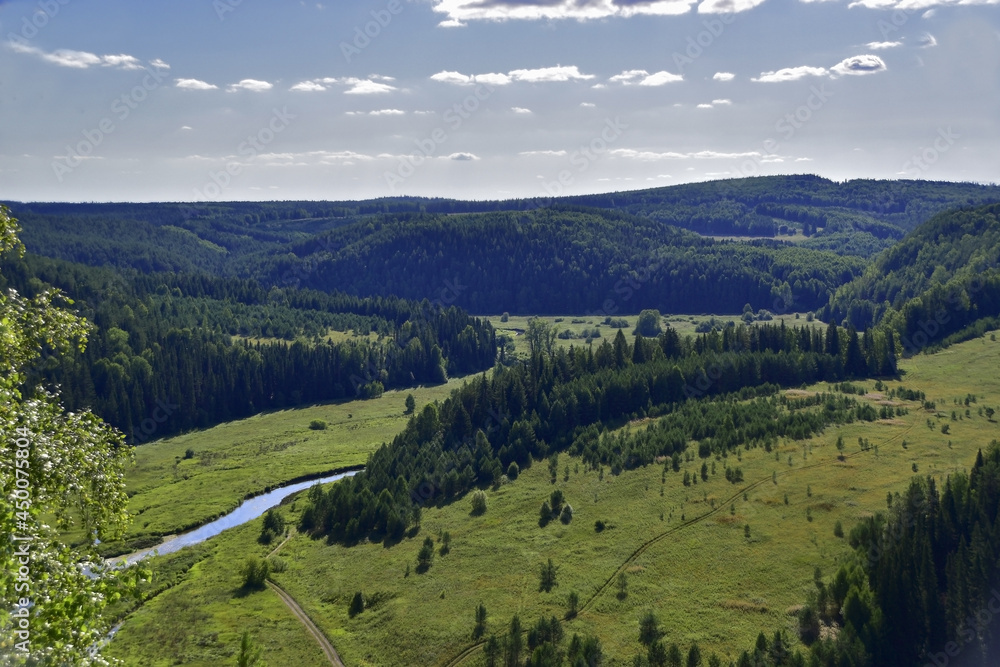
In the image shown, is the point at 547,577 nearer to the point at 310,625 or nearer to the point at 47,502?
the point at 310,625

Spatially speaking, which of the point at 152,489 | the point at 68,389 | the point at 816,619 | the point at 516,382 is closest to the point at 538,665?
the point at 816,619

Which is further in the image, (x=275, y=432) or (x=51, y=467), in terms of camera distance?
(x=275, y=432)

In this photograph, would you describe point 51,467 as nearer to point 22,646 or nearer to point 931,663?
point 22,646

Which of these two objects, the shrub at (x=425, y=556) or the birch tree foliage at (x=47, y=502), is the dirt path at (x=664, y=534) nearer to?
the shrub at (x=425, y=556)

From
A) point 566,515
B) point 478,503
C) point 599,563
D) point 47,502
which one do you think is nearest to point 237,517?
point 478,503

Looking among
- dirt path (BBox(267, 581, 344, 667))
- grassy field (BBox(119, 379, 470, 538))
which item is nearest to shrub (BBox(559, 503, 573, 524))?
dirt path (BBox(267, 581, 344, 667))
